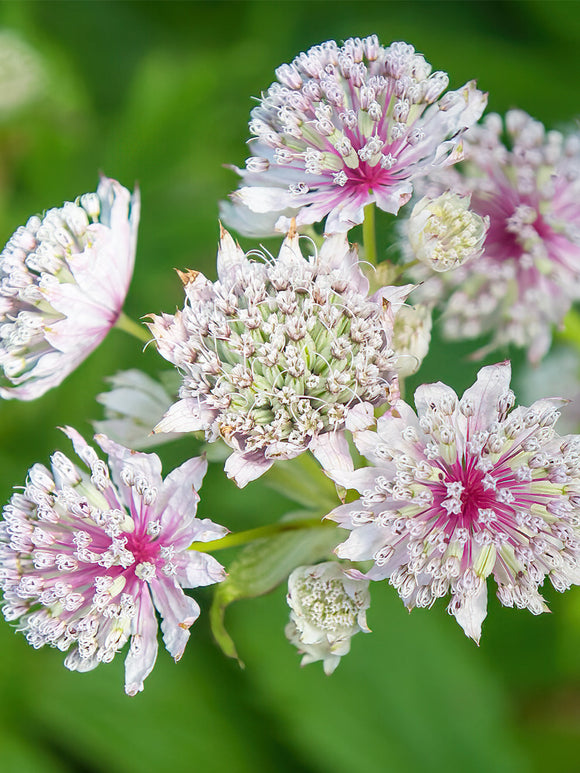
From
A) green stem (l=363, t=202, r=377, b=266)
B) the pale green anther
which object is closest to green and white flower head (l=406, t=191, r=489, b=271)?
green stem (l=363, t=202, r=377, b=266)

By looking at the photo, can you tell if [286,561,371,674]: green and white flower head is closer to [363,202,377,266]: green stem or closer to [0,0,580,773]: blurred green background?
[363,202,377,266]: green stem

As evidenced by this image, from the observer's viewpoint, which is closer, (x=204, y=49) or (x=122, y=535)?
(x=122, y=535)

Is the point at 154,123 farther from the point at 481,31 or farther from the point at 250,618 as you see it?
the point at 250,618

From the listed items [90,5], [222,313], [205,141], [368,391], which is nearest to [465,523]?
[368,391]

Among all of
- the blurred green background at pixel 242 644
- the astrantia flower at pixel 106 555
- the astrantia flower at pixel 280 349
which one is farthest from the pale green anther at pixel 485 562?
the blurred green background at pixel 242 644

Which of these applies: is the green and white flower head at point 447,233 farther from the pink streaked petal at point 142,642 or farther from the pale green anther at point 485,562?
the pink streaked petal at point 142,642

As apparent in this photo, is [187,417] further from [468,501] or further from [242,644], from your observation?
[242,644]
